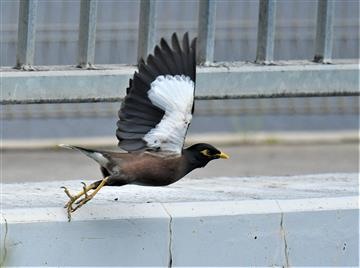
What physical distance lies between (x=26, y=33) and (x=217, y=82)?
1.01 meters

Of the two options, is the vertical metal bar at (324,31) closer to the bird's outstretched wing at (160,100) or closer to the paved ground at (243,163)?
the bird's outstretched wing at (160,100)

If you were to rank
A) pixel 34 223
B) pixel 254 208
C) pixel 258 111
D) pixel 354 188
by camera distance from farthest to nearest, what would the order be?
1. pixel 258 111
2. pixel 354 188
3. pixel 254 208
4. pixel 34 223

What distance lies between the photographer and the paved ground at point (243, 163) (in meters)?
12.7

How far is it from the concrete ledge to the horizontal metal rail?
53cm

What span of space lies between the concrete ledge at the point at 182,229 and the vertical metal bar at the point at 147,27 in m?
0.77

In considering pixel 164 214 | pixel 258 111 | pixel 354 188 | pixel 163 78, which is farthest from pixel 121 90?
pixel 258 111

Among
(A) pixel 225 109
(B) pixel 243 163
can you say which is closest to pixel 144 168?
(B) pixel 243 163

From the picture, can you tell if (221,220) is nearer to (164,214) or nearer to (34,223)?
(164,214)

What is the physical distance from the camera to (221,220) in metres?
6.48

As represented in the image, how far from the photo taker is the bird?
21.7 feet

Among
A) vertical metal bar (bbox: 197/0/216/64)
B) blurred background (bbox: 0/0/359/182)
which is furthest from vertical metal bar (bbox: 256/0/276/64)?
blurred background (bbox: 0/0/359/182)

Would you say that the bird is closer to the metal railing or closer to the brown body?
the brown body

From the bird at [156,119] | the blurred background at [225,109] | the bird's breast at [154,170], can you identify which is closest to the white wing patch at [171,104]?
the bird at [156,119]

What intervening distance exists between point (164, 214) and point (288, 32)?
883cm
